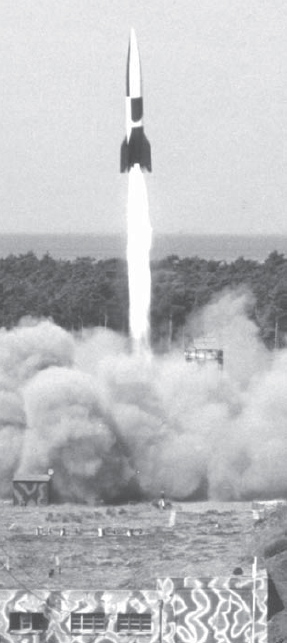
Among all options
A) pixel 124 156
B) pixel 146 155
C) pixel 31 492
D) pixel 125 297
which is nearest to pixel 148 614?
pixel 31 492

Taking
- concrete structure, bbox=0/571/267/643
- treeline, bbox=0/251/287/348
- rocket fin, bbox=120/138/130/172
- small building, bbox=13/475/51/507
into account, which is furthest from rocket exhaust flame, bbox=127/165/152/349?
concrete structure, bbox=0/571/267/643

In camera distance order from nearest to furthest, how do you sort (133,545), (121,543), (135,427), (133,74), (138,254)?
(133,545)
(121,543)
(133,74)
(135,427)
(138,254)

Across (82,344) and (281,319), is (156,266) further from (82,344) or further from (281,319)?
(82,344)

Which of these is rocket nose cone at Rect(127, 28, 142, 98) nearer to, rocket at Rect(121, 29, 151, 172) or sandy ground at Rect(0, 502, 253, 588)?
rocket at Rect(121, 29, 151, 172)

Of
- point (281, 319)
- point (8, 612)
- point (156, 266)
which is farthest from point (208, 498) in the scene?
point (156, 266)

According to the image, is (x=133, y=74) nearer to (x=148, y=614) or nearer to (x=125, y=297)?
(x=148, y=614)

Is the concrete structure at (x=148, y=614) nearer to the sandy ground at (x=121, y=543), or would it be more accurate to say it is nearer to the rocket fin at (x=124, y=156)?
the sandy ground at (x=121, y=543)
